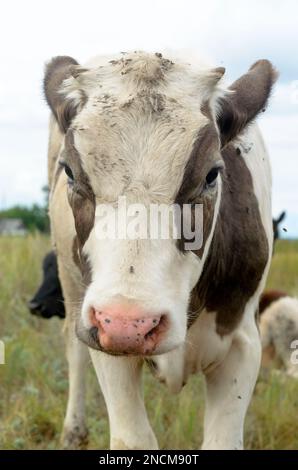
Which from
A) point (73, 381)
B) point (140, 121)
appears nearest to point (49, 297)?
point (73, 381)

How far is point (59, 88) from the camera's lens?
421 cm

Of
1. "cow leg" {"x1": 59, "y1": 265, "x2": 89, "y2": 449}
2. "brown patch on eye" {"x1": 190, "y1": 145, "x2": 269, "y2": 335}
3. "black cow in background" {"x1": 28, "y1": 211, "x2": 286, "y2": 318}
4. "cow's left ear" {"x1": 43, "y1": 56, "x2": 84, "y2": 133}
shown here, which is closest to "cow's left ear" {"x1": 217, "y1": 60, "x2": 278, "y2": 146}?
"brown patch on eye" {"x1": 190, "y1": 145, "x2": 269, "y2": 335}

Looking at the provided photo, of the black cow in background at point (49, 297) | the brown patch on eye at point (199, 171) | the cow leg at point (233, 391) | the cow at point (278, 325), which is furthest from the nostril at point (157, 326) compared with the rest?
the cow at point (278, 325)

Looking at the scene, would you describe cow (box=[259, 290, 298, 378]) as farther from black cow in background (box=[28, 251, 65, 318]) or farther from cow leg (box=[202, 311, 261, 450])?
cow leg (box=[202, 311, 261, 450])

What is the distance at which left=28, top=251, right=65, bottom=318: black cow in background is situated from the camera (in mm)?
8195

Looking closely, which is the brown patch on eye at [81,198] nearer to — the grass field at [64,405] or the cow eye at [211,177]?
the cow eye at [211,177]

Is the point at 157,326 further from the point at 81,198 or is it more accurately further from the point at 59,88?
the point at 59,88

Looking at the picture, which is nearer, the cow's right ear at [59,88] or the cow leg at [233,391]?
the cow's right ear at [59,88]

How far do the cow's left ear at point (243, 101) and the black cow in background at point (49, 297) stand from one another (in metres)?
3.96

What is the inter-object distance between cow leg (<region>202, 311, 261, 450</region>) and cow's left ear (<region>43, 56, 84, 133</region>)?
1.46 m

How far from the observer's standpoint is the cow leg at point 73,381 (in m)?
6.33

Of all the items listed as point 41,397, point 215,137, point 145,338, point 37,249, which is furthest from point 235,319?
point 37,249
